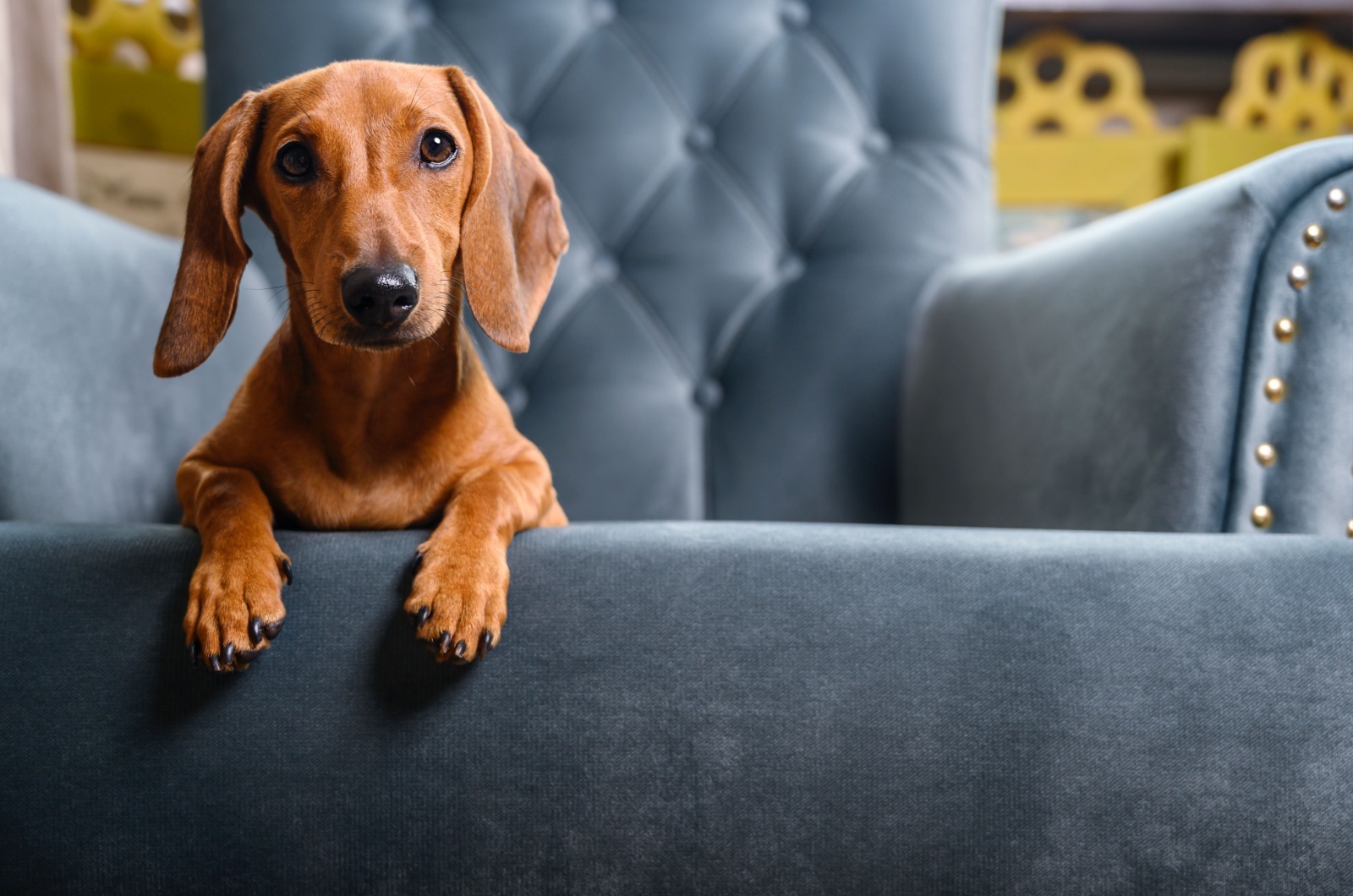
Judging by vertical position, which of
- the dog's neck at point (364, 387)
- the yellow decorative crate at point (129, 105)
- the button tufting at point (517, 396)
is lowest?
the button tufting at point (517, 396)

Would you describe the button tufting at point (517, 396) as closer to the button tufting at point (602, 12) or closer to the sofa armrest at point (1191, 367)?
the button tufting at point (602, 12)

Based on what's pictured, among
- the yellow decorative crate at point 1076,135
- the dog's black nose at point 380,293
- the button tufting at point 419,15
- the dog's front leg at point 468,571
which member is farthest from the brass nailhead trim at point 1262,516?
the yellow decorative crate at point 1076,135

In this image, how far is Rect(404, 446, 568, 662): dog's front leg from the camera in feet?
2.03

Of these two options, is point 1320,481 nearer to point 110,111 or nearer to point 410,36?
point 410,36

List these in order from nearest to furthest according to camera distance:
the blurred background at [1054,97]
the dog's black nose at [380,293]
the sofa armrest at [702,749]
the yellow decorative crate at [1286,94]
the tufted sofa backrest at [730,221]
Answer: the sofa armrest at [702,749] → the dog's black nose at [380,293] → the tufted sofa backrest at [730,221] → the blurred background at [1054,97] → the yellow decorative crate at [1286,94]

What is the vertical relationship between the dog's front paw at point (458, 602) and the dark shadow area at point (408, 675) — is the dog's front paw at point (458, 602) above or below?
above

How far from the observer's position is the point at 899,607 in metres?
0.64

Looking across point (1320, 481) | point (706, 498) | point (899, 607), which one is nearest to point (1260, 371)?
point (1320, 481)

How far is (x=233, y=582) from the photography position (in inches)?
25.5

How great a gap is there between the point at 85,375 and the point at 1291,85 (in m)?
2.68

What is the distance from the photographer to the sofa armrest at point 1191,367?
803mm

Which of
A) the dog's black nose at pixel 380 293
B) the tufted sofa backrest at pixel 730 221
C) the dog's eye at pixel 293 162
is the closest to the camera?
the dog's black nose at pixel 380 293

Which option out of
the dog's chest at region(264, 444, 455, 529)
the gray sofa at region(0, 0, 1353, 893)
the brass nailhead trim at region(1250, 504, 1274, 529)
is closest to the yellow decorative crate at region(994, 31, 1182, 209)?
the gray sofa at region(0, 0, 1353, 893)

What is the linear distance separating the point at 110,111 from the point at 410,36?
0.91 m
